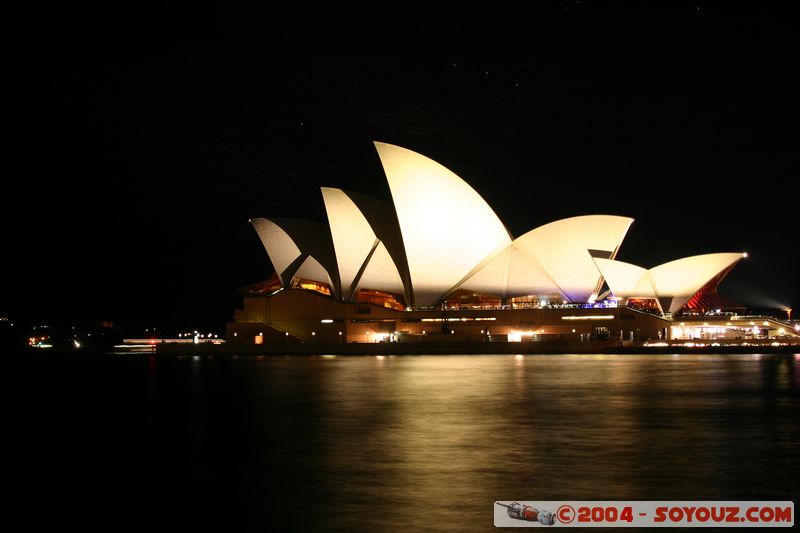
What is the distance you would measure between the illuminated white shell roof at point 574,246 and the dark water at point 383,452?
104 feet

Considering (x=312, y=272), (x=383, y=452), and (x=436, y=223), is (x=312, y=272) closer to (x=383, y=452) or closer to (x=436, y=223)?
(x=436, y=223)

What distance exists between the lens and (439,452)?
13250 millimetres

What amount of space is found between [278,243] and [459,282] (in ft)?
50.2

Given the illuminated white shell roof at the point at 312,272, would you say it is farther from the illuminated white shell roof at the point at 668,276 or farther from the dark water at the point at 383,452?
the dark water at the point at 383,452

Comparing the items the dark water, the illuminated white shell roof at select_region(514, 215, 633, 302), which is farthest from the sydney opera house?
the dark water

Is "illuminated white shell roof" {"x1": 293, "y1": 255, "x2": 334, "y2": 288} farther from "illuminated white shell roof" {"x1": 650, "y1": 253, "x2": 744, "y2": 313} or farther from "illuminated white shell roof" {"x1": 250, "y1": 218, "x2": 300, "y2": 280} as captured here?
"illuminated white shell roof" {"x1": 650, "y1": 253, "x2": 744, "y2": 313}

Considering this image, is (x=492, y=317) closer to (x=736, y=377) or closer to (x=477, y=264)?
(x=477, y=264)

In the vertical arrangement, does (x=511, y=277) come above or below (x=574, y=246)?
below

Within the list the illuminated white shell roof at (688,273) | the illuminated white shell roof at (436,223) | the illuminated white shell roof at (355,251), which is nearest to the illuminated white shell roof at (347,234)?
the illuminated white shell roof at (355,251)

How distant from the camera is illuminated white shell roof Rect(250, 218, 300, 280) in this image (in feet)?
209

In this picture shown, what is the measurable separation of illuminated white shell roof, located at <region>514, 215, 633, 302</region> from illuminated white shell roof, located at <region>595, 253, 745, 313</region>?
1.29m

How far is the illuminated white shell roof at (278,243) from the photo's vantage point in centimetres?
6381

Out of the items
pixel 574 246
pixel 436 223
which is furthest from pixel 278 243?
pixel 574 246

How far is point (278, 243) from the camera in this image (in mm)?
64688
